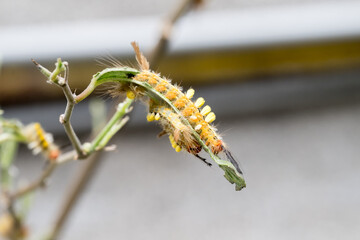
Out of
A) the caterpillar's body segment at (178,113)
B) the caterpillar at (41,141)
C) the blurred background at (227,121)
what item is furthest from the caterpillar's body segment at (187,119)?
the blurred background at (227,121)

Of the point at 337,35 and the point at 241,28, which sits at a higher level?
the point at 241,28


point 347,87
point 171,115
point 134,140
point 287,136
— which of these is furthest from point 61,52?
point 171,115

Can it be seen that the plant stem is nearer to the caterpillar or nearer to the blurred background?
the caterpillar

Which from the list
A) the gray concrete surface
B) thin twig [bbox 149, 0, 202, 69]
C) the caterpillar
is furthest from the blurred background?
the caterpillar

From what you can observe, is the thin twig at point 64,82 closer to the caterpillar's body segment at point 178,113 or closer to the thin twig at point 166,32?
the caterpillar's body segment at point 178,113

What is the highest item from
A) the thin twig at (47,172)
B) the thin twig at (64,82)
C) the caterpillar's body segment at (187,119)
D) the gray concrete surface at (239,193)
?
the thin twig at (64,82)

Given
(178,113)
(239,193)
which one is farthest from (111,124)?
(239,193)

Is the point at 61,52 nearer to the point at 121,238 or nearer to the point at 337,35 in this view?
the point at 121,238

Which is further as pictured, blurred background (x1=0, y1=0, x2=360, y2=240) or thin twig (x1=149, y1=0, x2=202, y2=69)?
blurred background (x1=0, y1=0, x2=360, y2=240)
